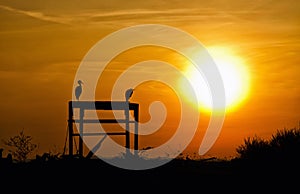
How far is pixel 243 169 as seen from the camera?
26016 mm

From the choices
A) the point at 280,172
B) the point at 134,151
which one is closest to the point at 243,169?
the point at 280,172

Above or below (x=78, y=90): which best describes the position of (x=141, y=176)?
below

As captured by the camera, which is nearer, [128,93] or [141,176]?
[141,176]

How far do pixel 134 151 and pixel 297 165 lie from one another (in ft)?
25.6

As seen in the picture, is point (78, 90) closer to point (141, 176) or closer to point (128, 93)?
point (128, 93)

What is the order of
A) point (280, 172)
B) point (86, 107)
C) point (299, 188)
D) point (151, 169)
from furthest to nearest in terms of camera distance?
point (86, 107)
point (151, 169)
point (280, 172)
point (299, 188)

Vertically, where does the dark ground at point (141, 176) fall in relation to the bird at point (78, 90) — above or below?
below

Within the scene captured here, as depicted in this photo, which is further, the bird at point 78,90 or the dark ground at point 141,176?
the bird at point 78,90

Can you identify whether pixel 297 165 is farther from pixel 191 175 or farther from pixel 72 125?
pixel 72 125

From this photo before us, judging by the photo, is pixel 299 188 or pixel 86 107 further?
pixel 86 107

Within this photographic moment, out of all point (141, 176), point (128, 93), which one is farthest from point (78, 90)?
point (141, 176)

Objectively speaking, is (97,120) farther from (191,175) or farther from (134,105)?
(191,175)

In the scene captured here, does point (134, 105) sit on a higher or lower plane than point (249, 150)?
higher

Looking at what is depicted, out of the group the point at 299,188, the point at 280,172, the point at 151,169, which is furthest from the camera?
the point at 151,169
